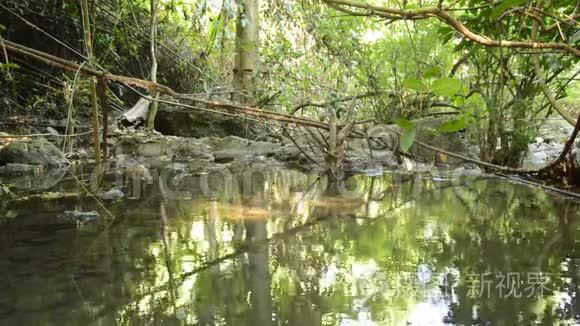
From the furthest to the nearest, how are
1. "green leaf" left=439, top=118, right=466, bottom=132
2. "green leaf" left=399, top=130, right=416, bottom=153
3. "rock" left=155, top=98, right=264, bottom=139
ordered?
"rock" left=155, top=98, right=264, bottom=139
"green leaf" left=439, top=118, right=466, bottom=132
"green leaf" left=399, top=130, right=416, bottom=153

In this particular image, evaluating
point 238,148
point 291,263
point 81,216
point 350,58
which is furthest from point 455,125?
point 350,58

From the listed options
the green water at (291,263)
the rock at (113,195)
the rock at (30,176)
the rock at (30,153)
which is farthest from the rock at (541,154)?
the rock at (30,153)

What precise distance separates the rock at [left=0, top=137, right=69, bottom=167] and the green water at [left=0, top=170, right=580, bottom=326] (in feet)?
6.25

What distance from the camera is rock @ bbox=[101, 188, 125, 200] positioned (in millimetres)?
3043

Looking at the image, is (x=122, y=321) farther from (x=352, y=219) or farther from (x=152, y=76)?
(x=152, y=76)

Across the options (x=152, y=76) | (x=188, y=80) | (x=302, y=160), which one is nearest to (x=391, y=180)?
(x=302, y=160)

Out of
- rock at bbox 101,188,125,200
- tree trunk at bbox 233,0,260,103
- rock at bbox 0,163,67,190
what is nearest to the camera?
rock at bbox 101,188,125,200

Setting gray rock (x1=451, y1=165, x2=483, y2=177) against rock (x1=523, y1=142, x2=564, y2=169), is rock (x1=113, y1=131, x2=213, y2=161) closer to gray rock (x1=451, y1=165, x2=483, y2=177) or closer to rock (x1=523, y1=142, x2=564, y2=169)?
gray rock (x1=451, y1=165, x2=483, y2=177)

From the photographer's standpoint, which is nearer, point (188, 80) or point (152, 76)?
point (152, 76)

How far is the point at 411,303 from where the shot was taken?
4.73 feet

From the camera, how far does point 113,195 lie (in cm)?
308

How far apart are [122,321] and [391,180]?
3046mm

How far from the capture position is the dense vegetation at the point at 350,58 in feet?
8.13

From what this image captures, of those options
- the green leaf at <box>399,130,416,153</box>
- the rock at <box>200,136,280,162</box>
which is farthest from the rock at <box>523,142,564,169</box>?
the green leaf at <box>399,130,416,153</box>
